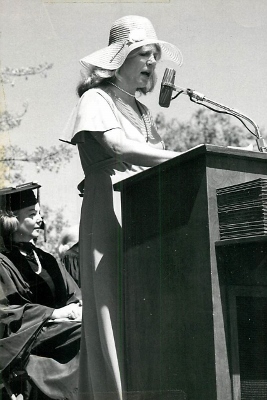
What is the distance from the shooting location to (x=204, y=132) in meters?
10.9

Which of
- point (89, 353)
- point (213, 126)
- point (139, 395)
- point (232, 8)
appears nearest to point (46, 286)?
point (89, 353)

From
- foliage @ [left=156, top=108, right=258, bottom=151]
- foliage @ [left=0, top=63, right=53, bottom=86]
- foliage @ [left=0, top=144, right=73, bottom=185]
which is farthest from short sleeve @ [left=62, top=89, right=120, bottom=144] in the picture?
foliage @ [left=156, top=108, right=258, bottom=151]

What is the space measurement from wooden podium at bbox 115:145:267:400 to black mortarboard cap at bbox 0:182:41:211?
1522 mm

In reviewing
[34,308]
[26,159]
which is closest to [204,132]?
[26,159]

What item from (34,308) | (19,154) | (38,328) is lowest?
(38,328)

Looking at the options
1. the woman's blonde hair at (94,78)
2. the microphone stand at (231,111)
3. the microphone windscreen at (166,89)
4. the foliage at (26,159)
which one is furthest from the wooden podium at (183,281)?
the foliage at (26,159)

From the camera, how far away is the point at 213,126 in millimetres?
10961

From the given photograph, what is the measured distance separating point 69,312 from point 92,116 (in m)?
1.68

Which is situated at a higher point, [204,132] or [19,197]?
[204,132]

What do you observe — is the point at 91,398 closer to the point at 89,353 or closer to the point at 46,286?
the point at 89,353

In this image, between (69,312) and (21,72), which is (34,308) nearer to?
(69,312)

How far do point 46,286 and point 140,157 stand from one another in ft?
5.82

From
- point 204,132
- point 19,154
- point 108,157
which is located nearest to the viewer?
point 108,157

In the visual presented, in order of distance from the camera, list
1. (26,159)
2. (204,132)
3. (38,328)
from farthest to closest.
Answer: (204,132) < (26,159) < (38,328)
